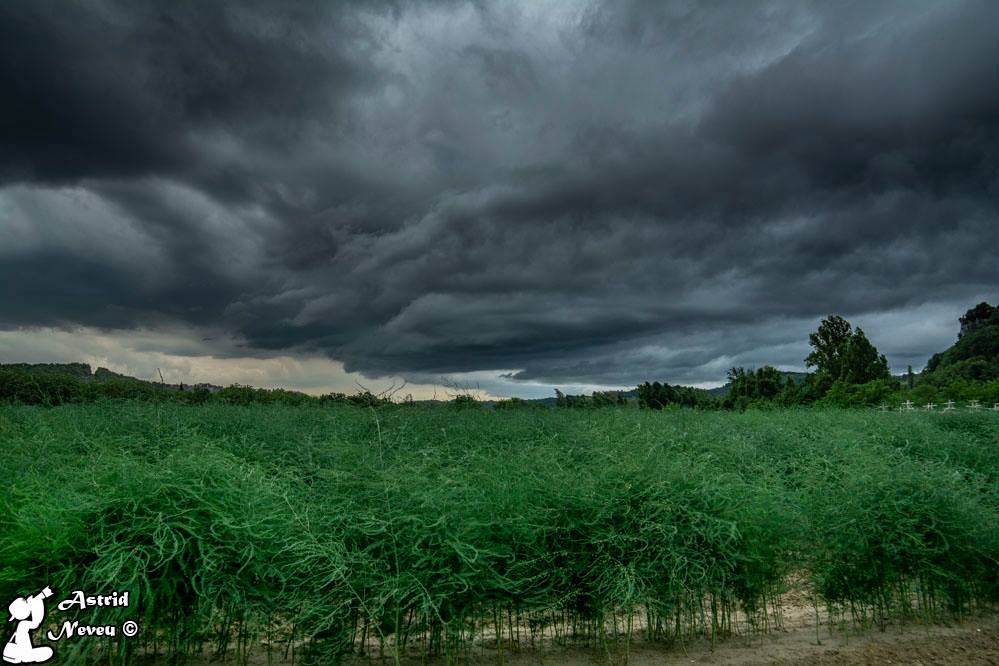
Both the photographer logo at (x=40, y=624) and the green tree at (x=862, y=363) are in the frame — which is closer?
the photographer logo at (x=40, y=624)

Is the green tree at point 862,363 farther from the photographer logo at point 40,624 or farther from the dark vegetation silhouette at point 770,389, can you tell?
the photographer logo at point 40,624

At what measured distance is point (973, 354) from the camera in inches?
2542

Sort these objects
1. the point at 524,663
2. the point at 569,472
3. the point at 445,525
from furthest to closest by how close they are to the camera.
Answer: the point at 569,472 → the point at 524,663 → the point at 445,525

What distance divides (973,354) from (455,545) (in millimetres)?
75327

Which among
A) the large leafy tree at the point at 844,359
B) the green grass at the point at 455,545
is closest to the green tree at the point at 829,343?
the large leafy tree at the point at 844,359

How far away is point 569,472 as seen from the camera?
238 inches

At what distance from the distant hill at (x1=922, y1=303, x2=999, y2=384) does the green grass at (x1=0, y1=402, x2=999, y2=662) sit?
51100 mm

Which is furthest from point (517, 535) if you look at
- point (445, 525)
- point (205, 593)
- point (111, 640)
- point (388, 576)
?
point (111, 640)

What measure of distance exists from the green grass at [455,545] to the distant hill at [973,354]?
51100mm

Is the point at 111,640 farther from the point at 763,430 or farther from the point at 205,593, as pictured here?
the point at 763,430

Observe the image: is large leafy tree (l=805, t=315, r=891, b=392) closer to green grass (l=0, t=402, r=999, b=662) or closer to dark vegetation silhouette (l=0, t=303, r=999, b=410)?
dark vegetation silhouette (l=0, t=303, r=999, b=410)

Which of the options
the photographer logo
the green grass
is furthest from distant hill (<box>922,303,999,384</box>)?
the photographer logo

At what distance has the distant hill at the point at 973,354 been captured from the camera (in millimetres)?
52594

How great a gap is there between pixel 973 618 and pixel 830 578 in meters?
1.91
